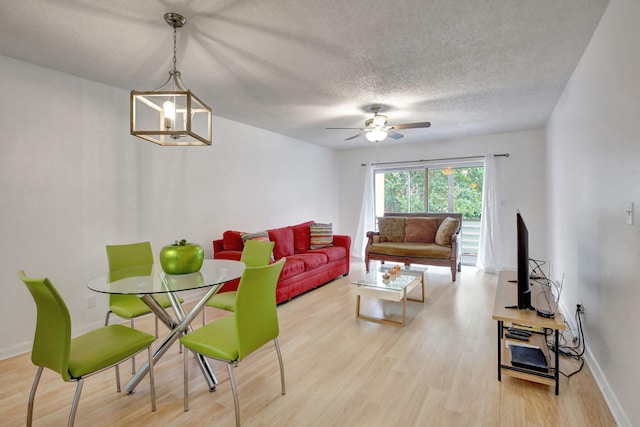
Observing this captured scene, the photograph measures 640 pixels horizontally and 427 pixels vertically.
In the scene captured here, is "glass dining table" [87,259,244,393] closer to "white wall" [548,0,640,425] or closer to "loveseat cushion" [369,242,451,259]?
"white wall" [548,0,640,425]

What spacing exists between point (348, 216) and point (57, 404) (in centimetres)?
571

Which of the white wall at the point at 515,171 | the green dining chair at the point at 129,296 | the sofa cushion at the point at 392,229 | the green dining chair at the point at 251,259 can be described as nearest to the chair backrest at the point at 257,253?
the green dining chair at the point at 251,259

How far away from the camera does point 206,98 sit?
348 centimetres

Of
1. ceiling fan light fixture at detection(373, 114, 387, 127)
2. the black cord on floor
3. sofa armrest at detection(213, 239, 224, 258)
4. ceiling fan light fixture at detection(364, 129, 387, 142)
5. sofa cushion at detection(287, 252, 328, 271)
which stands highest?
ceiling fan light fixture at detection(373, 114, 387, 127)

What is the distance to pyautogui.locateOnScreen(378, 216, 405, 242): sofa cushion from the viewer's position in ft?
18.5

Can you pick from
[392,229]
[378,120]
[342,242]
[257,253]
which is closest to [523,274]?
[257,253]

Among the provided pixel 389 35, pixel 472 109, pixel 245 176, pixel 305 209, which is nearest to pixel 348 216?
pixel 305 209

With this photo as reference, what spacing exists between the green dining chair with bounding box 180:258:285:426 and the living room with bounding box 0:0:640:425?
1.89m

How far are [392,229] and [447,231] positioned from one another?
100cm

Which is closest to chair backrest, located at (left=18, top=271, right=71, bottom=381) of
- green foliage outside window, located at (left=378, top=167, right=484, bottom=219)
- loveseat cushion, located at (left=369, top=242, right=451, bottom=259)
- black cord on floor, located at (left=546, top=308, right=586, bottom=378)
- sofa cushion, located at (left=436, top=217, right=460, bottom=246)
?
black cord on floor, located at (left=546, top=308, right=586, bottom=378)

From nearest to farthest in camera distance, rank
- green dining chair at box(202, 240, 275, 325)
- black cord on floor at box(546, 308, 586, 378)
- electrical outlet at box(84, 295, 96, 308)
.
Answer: black cord on floor at box(546, 308, 586, 378) → green dining chair at box(202, 240, 275, 325) → electrical outlet at box(84, 295, 96, 308)

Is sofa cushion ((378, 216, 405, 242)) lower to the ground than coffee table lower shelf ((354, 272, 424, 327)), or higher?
higher

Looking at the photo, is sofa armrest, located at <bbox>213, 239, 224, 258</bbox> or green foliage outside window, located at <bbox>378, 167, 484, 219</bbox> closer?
sofa armrest, located at <bbox>213, 239, 224, 258</bbox>

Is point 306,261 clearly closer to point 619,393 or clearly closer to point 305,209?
point 305,209
